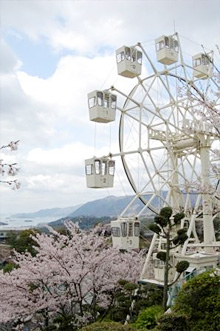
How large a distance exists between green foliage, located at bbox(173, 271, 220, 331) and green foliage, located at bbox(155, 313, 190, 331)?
0.62 metres

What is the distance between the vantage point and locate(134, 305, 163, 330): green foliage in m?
9.93

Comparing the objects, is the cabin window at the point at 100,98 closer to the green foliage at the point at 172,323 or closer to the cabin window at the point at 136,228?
the cabin window at the point at 136,228

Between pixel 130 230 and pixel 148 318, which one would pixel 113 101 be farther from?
pixel 148 318

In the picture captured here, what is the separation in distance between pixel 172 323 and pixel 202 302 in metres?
1.02

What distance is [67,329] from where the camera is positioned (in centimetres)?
1080

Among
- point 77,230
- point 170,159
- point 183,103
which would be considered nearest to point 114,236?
point 77,230

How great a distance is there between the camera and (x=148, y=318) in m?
10.1

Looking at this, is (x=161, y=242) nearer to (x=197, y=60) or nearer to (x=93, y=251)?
(x=93, y=251)

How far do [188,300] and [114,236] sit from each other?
24.9 feet

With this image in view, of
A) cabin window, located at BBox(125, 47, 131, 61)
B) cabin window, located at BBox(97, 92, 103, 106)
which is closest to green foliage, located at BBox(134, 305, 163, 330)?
cabin window, located at BBox(97, 92, 103, 106)

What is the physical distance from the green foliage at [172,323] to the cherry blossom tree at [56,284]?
572 centimetres

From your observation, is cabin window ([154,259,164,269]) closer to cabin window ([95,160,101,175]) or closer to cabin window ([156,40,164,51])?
cabin window ([95,160,101,175])

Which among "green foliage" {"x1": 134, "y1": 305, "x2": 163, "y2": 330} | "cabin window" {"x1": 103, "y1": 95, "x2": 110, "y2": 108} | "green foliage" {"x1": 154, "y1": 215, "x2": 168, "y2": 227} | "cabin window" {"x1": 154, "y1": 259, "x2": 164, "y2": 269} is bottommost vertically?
"green foliage" {"x1": 134, "y1": 305, "x2": 163, "y2": 330}

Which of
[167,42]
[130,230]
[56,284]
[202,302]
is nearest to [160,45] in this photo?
[167,42]
